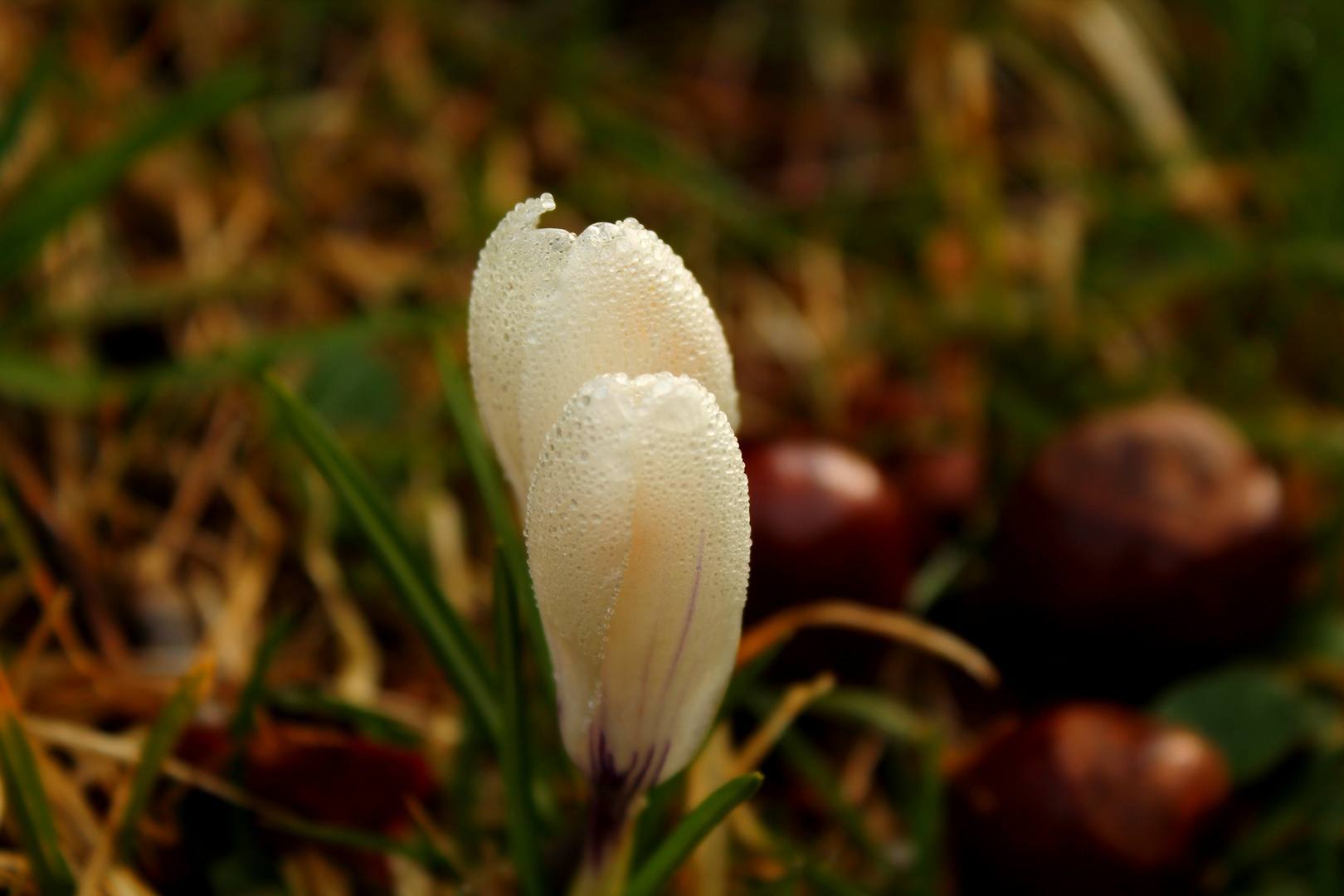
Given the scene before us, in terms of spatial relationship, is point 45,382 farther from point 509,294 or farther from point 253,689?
point 509,294

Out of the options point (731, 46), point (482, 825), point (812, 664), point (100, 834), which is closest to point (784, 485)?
point (812, 664)

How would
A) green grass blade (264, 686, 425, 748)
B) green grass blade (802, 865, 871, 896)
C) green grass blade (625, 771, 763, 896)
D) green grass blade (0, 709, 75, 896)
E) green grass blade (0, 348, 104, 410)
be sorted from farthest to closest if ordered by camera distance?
green grass blade (0, 348, 104, 410)
green grass blade (264, 686, 425, 748)
green grass blade (802, 865, 871, 896)
green grass blade (0, 709, 75, 896)
green grass blade (625, 771, 763, 896)

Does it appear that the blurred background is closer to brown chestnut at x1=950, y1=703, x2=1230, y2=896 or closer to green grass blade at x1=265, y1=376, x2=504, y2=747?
brown chestnut at x1=950, y1=703, x2=1230, y2=896

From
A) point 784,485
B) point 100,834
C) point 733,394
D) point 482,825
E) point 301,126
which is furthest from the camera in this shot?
point 301,126

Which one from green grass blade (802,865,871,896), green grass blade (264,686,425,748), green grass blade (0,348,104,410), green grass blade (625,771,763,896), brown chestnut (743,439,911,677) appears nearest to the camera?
green grass blade (625,771,763,896)

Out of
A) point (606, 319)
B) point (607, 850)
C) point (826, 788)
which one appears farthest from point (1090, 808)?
point (606, 319)

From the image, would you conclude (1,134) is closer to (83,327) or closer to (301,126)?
(83,327)

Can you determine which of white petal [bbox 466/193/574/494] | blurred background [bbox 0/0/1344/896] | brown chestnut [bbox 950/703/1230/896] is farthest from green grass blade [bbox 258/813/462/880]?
brown chestnut [bbox 950/703/1230/896]
